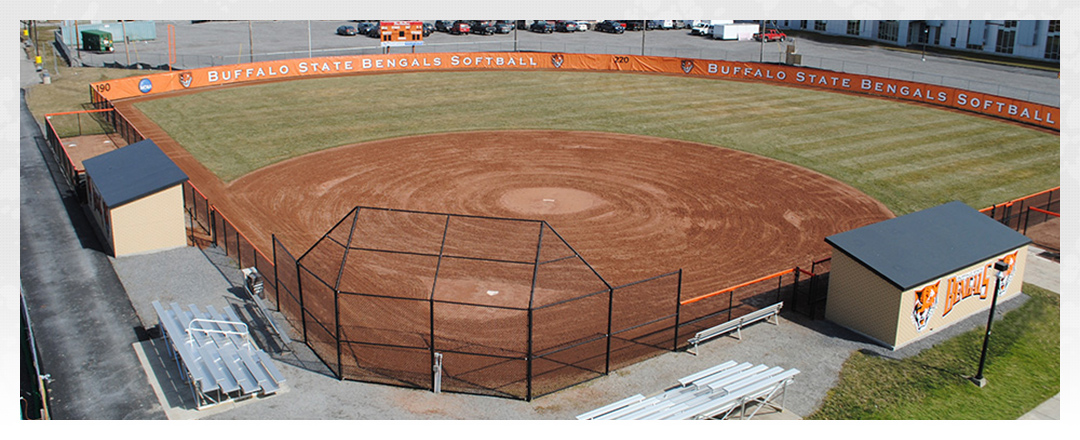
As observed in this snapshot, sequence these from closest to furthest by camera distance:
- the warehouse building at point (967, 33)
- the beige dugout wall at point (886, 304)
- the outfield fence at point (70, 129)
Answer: the beige dugout wall at point (886, 304) → the outfield fence at point (70, 129) → the warehouse building at point (967, 33)

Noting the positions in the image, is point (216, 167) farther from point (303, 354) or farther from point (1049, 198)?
point (1049, 198)

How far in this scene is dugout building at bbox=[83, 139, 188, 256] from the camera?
94.5ft

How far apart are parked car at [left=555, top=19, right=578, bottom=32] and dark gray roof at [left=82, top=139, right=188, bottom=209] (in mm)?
69751

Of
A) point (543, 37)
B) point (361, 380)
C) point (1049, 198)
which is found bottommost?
point (361, 380)

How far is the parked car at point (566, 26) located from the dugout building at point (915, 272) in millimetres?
74784

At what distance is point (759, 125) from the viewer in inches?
2004

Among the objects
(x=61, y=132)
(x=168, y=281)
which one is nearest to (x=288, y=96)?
(x=61, y=132)

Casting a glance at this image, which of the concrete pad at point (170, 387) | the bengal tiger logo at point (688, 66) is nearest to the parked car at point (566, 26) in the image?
the bengal tiger logo at point (688, 66)

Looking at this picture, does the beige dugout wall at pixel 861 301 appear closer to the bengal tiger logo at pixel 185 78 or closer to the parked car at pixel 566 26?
the bengal tiger logo at pixel 185 78

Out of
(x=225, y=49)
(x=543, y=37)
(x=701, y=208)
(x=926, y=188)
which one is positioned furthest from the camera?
(x=543, y=37)

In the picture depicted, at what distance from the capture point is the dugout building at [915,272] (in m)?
23.2

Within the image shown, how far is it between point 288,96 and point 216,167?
1764 cm

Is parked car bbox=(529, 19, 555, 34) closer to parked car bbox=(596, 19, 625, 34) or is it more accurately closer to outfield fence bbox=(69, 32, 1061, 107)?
parked car bbox=(596, 19, 625, 34)

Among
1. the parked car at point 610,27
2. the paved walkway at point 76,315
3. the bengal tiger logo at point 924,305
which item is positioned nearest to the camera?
the paved walkway at point 76,315
